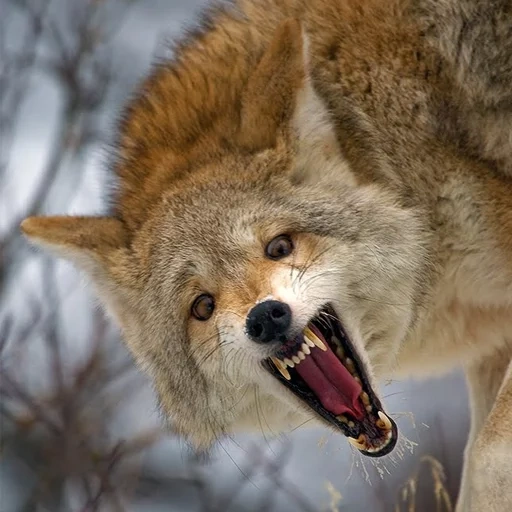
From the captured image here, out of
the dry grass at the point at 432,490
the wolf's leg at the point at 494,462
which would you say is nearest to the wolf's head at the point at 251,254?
the wolf's leg at the point at 494,462

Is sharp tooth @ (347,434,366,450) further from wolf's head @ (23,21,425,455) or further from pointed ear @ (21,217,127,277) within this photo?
pointed ear @ (21,217,127,277)

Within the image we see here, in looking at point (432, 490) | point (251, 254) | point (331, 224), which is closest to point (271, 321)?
point (251, 254)

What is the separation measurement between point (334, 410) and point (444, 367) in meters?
1.09

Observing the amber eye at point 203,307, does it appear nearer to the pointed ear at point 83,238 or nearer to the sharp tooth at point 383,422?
the pointed ear at point 83,238

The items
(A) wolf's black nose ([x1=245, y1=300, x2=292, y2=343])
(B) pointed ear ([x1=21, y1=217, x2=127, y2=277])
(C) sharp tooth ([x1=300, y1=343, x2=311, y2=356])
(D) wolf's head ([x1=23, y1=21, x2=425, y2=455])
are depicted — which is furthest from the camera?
(B) pointed ear ([x1=21, y1=217, x2=127, y2=277])

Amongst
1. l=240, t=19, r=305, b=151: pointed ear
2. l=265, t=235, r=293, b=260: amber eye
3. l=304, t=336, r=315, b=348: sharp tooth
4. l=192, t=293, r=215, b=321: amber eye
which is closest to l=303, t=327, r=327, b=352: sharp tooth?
l=304, t=336, r=315, b=348: sharp tooth

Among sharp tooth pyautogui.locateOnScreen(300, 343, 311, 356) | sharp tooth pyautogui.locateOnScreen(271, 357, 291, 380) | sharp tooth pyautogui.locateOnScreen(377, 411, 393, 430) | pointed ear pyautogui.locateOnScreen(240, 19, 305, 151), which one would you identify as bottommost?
sharp tooth pyautogui.locateOnScreen(377, 411, 393, 430)

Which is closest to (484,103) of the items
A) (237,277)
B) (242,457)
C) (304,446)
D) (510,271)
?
(510,271)

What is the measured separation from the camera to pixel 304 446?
10758 mm

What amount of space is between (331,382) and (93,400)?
4578 mm

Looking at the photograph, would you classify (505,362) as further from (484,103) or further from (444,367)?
(484,103)

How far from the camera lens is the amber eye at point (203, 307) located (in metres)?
4.85

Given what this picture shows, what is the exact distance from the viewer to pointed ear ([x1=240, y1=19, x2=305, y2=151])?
4859mm

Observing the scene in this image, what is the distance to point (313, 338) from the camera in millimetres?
4617
